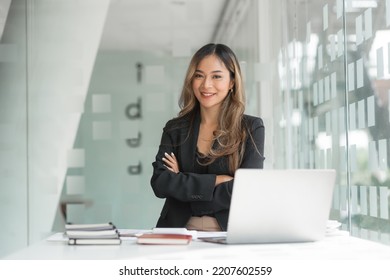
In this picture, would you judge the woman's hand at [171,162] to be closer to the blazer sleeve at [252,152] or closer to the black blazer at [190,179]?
the black blazer at [190,179]

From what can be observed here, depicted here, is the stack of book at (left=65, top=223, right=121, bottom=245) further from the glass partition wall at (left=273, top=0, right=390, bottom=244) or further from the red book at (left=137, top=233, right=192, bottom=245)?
the glass partition wall at (left=273, top=0, right=390, bottom=244)

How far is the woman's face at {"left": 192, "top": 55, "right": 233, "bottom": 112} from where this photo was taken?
3.62m

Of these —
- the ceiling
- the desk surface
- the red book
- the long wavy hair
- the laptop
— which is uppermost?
the ceiling

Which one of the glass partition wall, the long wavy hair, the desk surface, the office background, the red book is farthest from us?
the office background

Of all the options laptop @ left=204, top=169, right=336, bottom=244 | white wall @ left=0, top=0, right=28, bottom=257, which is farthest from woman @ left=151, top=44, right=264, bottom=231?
white wall @ left=0, top=0, right=28, bottom=257

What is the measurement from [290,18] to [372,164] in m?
2.24

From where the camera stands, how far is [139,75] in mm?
6430

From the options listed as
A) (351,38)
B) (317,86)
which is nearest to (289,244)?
(351,38)

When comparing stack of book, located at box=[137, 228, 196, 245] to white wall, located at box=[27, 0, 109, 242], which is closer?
stack of book, located at box=[137, 228, 196, 245]

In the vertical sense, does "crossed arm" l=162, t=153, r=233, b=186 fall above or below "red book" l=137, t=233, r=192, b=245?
above

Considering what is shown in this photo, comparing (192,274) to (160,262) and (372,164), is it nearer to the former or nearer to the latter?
(160,262)

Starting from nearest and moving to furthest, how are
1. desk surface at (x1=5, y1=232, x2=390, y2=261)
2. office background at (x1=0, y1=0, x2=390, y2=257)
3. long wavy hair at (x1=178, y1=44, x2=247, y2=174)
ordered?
desk surface at (x1=5, y1=232, x2=390, y2=261)
long wavy hair at (x1=178, y1=44, x2=247, y2=174)
office background at (x1=0, y1=0, x2=390, y2=257)

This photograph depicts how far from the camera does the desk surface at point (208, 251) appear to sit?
2.21 m

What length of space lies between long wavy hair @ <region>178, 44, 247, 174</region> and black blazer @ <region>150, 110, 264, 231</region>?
0.11ft
